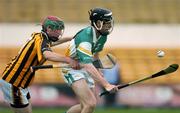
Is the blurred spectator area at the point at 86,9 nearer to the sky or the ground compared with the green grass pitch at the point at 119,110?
nearer to the sky

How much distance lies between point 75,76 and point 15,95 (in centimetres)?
66

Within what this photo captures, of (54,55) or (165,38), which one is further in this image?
(165,38)

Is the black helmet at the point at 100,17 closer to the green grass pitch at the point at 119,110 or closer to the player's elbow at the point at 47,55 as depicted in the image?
the player's elbow at the point at 47,55

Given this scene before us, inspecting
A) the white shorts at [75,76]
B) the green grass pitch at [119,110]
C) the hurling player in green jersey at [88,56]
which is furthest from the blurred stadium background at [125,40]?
the hurling player in green jersey at [88,56]

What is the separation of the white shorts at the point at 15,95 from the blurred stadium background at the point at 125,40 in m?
5.72

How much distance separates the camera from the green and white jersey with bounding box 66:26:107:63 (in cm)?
720

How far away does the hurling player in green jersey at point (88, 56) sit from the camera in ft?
23.6

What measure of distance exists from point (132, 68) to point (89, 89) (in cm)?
794

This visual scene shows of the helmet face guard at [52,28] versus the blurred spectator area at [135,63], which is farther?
the blurred spectator area at [135,63]

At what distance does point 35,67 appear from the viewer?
23.3 ft

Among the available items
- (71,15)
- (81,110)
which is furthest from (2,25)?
(81,110)

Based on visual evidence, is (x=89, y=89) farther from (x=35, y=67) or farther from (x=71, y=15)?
(x=71, y=15)

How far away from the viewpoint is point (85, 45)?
285 inches

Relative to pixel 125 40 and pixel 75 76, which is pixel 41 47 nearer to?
pixel 75 76
